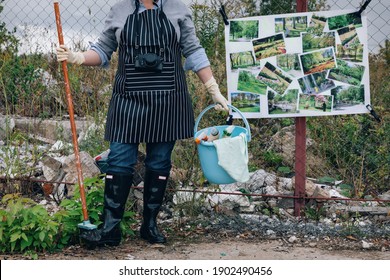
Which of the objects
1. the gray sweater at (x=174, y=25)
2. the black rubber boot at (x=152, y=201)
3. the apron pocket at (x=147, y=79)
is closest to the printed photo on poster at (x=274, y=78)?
the gray sweater at (x=174, y=25)

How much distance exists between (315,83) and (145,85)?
1.47 m

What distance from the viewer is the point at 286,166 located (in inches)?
258

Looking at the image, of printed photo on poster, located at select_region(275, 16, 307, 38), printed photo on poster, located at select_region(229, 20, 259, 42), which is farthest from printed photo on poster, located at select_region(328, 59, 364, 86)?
printed photo on poster, located at select_region(229, 20, 259, 42)

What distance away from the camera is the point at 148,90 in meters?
4.59

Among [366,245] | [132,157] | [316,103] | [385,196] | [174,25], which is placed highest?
[174,25]

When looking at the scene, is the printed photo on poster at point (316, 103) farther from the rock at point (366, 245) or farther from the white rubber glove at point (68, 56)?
the white rubber glove at point (68, 56)

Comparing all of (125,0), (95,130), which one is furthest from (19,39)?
(125,0)

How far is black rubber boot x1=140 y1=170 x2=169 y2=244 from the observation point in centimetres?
482

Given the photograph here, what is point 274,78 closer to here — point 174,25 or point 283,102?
point 283,102

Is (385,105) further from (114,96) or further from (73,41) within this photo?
(73,41)

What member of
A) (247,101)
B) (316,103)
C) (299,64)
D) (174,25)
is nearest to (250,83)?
(247,101)

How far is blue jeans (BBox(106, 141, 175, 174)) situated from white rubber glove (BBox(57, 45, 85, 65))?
23.7 inches

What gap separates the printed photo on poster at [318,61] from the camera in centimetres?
529

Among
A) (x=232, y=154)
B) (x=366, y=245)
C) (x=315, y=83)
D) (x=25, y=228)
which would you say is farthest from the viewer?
(x=315, y=83)
